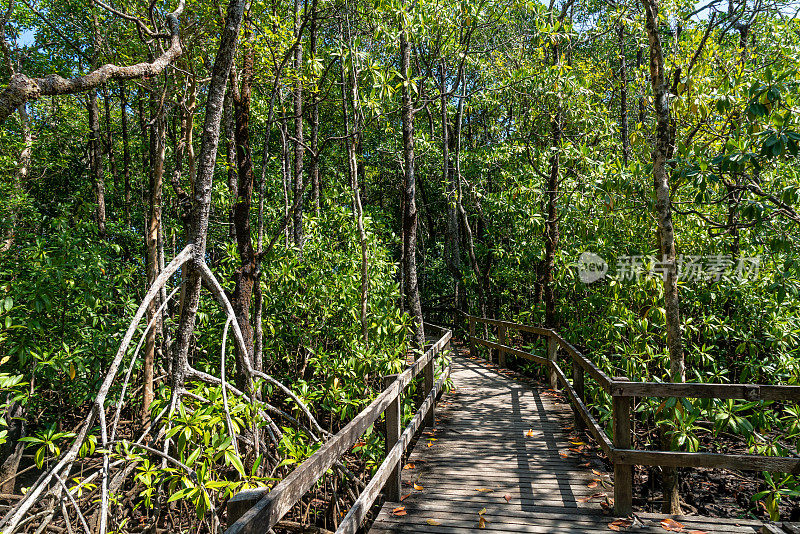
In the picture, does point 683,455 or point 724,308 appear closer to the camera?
point 683,455

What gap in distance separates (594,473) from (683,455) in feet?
3.59

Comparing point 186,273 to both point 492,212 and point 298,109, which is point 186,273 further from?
point 492,212

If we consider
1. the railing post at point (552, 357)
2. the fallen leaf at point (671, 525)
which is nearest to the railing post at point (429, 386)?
the railing post at point (552, 357)

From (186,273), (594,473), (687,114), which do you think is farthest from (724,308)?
(186,273)

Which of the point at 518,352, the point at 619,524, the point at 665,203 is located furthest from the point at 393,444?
the point at 518,352

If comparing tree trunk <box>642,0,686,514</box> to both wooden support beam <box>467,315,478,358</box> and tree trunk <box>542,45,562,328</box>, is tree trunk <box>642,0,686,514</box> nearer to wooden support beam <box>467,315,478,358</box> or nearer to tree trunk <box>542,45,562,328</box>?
tree trunk <box>542,45,562,328</box>

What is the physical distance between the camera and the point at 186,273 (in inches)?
135

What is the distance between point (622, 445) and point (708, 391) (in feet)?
2.81

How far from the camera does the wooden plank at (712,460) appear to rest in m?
4.09

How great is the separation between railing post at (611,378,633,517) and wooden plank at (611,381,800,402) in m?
0.14

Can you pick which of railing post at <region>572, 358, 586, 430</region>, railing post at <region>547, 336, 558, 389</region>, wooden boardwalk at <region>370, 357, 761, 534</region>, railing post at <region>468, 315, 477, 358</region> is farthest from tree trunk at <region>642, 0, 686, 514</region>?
railing post at <region>468, 315, 477, 358</region>

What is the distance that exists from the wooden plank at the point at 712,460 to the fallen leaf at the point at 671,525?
434 millimetres

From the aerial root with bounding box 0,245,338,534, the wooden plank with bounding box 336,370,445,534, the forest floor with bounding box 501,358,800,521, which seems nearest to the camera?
the aerial root with bounding box 0,245,338,534

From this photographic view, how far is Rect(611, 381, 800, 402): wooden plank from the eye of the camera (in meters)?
4.11
